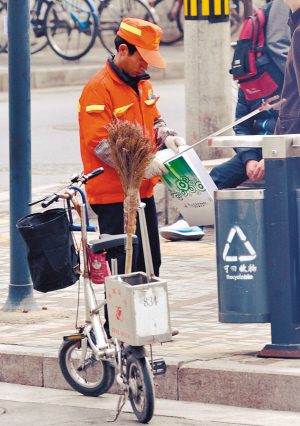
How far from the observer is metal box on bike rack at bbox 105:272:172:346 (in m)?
4.74

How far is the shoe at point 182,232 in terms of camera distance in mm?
9133

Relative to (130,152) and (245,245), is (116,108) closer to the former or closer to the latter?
(130,152)

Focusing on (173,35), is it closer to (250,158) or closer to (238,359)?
(250,158)

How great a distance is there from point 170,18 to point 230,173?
47.2ft

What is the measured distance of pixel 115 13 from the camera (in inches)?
853

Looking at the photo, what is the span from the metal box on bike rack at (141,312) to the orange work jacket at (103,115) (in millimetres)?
877

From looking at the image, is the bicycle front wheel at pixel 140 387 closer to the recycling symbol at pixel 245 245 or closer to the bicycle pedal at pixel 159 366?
the bicycle pedal at pixel 159 366

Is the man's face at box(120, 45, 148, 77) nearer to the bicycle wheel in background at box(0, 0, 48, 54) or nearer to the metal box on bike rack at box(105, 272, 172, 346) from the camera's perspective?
the metal box on bike rack at box(105, 272, 172, 346)

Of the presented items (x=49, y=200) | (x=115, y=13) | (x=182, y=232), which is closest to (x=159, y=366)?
(x=49, y=200)

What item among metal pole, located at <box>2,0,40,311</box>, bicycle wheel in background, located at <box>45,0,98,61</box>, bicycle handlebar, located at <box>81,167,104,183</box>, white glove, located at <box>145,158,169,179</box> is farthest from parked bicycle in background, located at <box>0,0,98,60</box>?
bicycle handlebar, located at <box>81,167,104,183</box>

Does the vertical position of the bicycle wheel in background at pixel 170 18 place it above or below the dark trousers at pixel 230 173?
above

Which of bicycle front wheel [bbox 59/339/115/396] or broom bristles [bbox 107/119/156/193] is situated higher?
broom bristles [bbox 107/119/156/193]

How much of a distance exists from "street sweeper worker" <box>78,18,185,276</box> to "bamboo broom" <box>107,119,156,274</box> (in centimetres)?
43

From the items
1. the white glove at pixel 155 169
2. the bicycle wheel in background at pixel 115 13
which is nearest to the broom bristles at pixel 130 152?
the white glove at pixel 155 169
